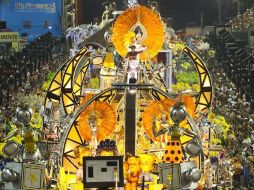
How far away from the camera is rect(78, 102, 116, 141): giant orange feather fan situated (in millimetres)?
14258

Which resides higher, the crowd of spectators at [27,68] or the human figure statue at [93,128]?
the crowd of spectators at [27,68]

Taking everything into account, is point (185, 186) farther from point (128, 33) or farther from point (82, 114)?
point (128, 33)

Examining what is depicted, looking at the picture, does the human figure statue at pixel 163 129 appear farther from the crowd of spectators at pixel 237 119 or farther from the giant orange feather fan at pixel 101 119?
the crowd of spectators at pixel 237 119

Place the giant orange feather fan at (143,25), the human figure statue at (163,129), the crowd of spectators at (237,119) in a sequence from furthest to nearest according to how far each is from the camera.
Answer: the crowd of spectators at (237,119) → the giant orange feather fan at (143,25) → the human figure statue at (163,129)

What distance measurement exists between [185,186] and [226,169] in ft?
10.3

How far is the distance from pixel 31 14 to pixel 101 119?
4112 centimetres

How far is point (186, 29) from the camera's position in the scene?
193 feet

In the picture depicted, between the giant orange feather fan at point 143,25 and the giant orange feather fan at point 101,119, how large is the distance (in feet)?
5.61

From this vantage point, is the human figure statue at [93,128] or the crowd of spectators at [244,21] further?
the crowd of spectators at [244,21]

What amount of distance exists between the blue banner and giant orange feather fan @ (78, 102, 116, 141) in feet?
131

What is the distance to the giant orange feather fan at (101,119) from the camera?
14.3 meters

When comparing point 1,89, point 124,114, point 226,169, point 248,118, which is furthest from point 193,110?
point 1,89

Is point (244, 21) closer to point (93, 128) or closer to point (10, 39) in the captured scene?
point (10, 39)

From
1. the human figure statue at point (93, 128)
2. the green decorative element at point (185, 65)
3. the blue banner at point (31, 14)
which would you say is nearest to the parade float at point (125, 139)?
the human figure statue at point (93, 128)
